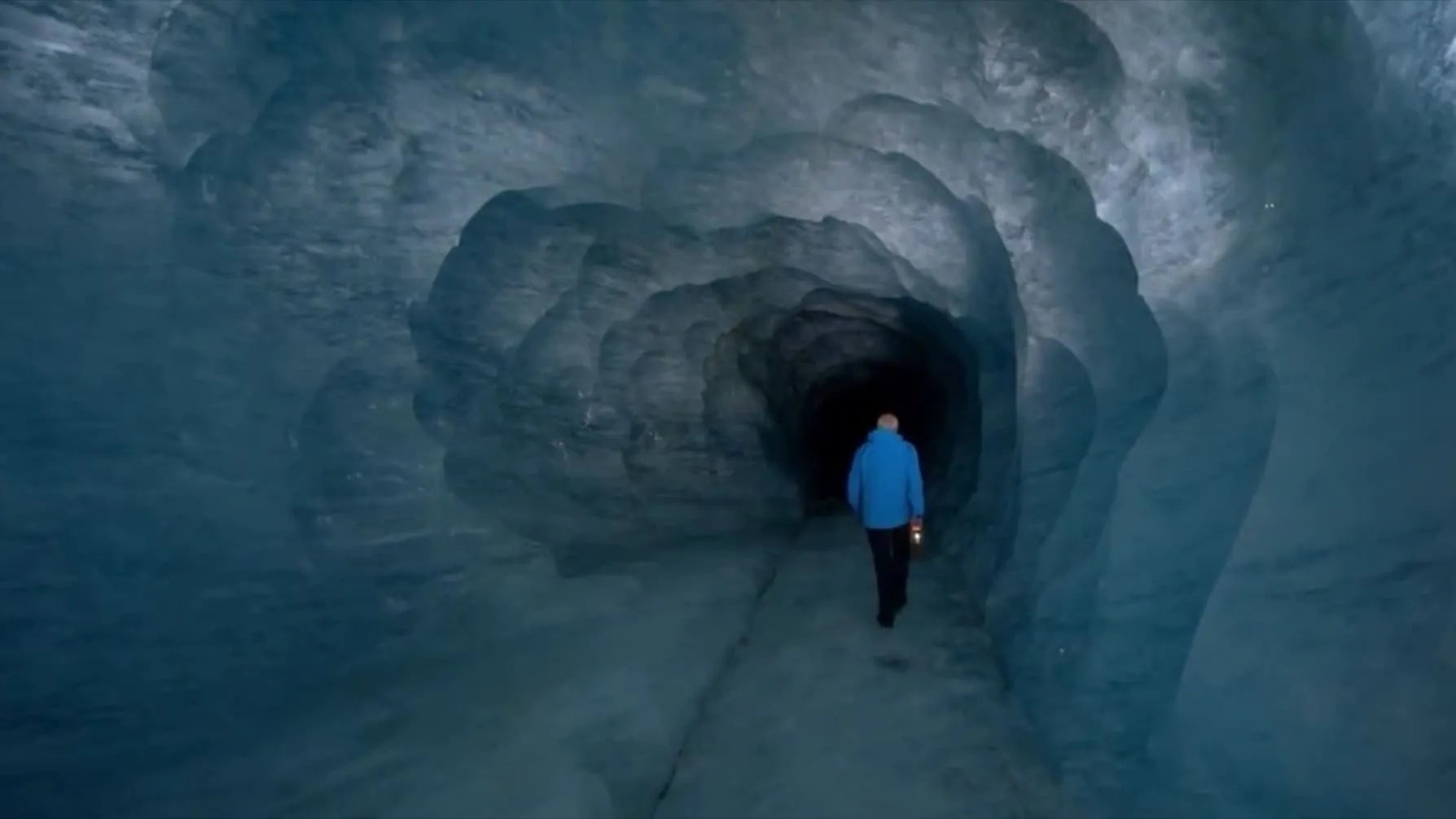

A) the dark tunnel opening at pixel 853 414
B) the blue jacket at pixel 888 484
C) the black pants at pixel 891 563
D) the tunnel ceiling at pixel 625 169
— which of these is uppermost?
the tunnel ceiling at pixel 625 169

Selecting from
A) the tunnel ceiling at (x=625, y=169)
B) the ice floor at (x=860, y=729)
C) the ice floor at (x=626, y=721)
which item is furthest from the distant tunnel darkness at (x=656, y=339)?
the ice floor at (x=860, y=729)

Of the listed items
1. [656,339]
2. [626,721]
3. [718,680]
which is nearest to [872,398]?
[656,339]

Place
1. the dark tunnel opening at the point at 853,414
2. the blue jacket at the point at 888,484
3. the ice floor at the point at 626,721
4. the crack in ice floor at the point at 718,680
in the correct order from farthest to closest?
the dark tunnel opening at the point at 853,414
the blue jacket at the point at 888,484
the crack in ice floor at the point at 718,680
the ice floor at the point at 626,721

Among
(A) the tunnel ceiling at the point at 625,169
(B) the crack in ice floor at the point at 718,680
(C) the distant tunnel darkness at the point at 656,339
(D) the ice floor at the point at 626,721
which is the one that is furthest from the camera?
(C) the distant tunnel darkness at the point at 656,339

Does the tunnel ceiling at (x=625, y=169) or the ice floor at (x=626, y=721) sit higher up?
the tunnel ceiling at (x=625, y=169)

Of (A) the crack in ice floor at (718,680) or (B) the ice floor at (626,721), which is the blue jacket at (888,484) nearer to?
(B) the ice floor at (626,721)

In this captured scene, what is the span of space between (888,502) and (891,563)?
413mm

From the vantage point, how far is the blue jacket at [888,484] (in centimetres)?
570

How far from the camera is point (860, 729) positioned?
4.39 meters

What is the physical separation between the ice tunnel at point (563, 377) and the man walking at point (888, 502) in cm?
30

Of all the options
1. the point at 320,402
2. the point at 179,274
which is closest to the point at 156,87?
the point at 179,274

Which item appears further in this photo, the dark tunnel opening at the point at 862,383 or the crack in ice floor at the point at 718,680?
the dark tunnel opening at the point at 862,383

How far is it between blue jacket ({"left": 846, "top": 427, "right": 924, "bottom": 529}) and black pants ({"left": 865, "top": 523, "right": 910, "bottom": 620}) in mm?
82

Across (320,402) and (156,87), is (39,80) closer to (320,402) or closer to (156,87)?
(156,87)
